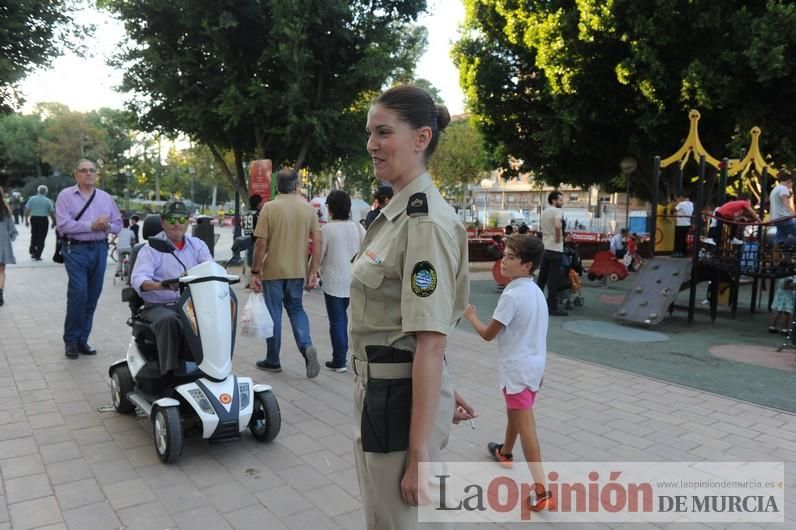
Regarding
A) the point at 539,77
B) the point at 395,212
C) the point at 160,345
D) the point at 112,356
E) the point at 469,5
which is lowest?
the point at 112,356

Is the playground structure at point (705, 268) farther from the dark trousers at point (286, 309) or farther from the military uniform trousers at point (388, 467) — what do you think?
the military uniform trousers at point (388, 467)

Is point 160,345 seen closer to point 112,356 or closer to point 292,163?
point 112,356

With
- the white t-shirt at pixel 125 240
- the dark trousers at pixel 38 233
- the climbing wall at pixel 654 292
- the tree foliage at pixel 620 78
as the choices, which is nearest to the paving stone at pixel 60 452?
the climbing wall at pixel 654 292

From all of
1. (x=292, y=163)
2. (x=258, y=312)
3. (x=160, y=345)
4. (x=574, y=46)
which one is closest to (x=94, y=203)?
(x=258, y=312)

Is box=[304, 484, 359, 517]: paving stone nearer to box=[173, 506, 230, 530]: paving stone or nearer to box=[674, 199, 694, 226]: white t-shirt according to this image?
box=[173, 506, 230, 530]: paving stone

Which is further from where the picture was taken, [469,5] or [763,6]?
[469,5]

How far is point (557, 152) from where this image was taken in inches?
650

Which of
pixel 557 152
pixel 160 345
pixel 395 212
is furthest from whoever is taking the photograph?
pixel 557 152

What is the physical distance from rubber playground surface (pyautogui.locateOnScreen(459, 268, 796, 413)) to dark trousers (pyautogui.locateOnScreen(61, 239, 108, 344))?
4671mm

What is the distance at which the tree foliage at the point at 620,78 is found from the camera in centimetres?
1289

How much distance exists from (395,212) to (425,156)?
0.68 feet

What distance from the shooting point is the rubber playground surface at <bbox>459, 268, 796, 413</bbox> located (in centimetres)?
589

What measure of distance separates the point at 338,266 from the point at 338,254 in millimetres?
135

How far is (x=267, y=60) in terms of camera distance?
46.5 ft
